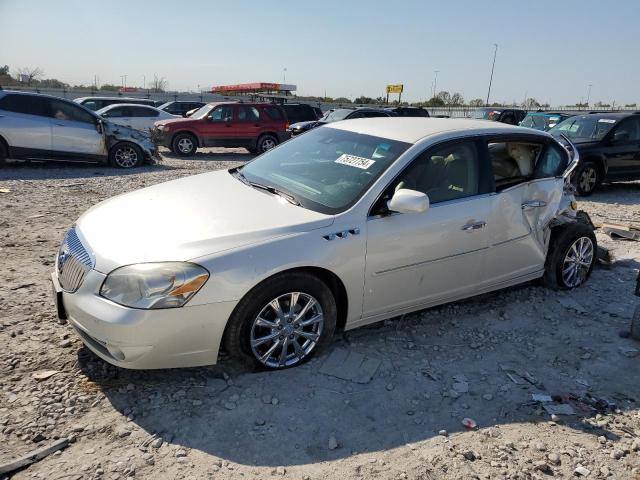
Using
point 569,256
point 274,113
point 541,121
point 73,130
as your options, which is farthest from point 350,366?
point 541,121

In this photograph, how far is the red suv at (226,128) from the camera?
1543 centimetres

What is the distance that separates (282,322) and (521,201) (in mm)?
2438

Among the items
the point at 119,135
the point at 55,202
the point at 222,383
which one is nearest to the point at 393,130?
the point at 222,383

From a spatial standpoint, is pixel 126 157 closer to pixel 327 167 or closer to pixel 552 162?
pixel 327 167

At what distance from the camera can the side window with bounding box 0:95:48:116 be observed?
34.4ft

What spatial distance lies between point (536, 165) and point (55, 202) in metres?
6.90

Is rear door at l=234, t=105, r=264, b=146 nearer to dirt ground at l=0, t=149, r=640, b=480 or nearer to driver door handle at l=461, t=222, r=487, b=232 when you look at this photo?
dirt ground at l=0, t=149, r=640, b=480

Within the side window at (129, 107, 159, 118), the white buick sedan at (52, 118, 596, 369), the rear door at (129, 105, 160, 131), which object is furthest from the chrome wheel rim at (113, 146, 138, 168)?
the white buick sedan at (52, 118, 596, 369)

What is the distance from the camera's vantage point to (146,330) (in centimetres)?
292

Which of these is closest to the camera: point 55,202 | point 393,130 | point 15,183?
point 393,130

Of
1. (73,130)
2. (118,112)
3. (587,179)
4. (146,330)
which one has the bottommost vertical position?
(146,330)

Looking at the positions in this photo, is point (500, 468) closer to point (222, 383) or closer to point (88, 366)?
point (222, 383)

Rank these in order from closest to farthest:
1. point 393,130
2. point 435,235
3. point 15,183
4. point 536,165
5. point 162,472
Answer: point 162,472 < point 435,235 < point 393,130 < point 536,165 < point 15,183

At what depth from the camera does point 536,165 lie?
188 inches
